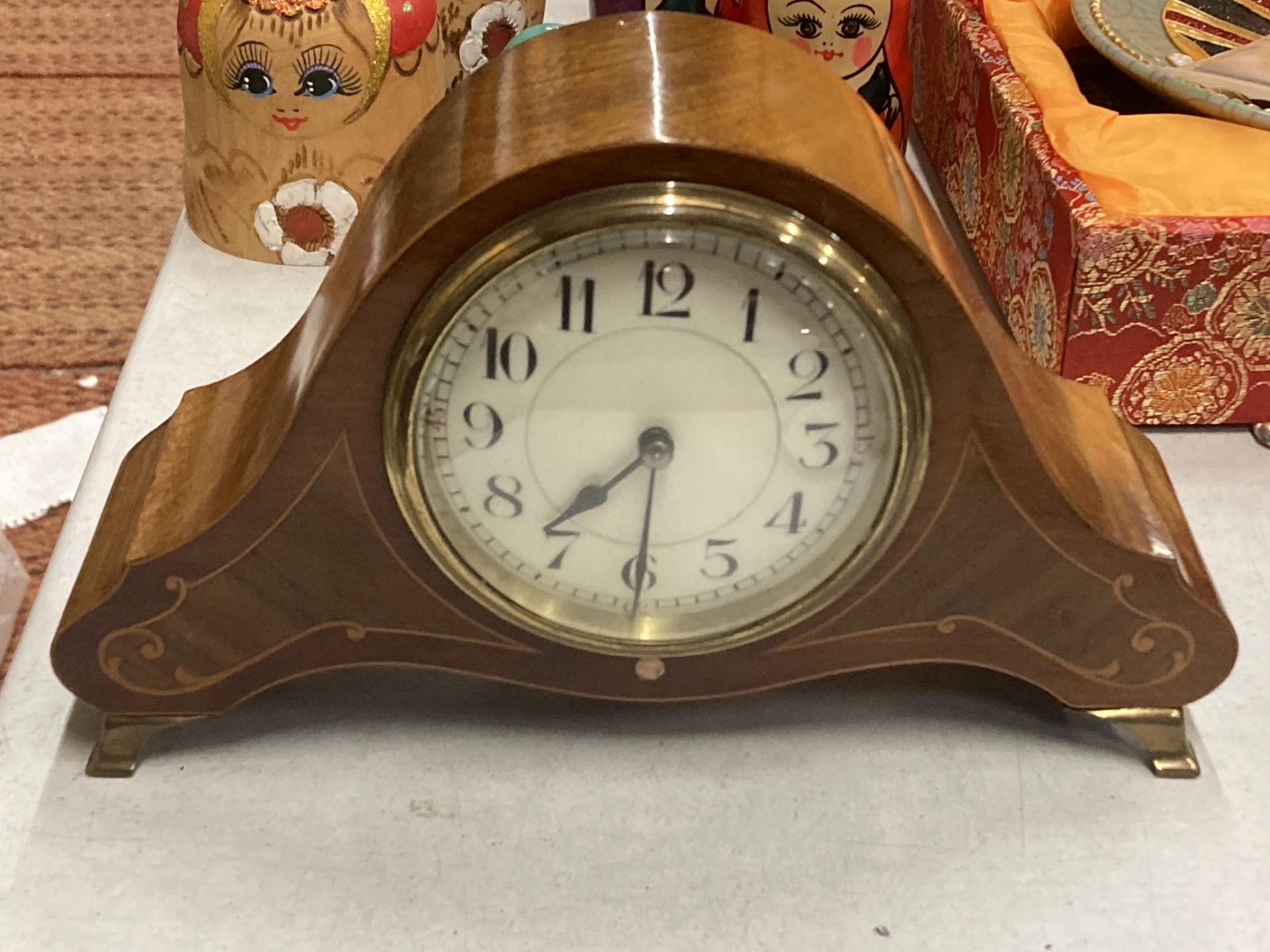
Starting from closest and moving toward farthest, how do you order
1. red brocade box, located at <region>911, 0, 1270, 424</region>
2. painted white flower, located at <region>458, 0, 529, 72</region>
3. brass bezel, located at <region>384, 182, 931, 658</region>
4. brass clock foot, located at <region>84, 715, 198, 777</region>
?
brass bezel, located at <region>384, 182, 931, 658</region>, brass clock foot, located at <region>84, 715, 198, 777</region>, red brocade box, located at <region>911, 0, 1270, 424</region>, painted white flower, located at <region>458, 0, 529, 72</region>

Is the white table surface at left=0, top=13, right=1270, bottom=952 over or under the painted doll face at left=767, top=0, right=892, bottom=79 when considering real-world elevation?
under

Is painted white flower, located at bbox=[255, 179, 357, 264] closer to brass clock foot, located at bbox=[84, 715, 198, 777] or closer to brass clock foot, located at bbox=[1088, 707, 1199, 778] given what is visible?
brass clock foot, located at bbox=[84, 715, 198, 777]

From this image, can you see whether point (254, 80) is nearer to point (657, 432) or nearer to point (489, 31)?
point (489, 31)

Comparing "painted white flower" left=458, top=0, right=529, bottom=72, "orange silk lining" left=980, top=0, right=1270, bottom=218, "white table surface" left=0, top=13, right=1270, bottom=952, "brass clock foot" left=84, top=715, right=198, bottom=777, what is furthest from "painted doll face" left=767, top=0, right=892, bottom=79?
"brass clock foot" left=84, top=715, right=198, bottom=777

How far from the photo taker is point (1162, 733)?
64 centimetres

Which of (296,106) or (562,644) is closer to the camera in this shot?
(562,644)

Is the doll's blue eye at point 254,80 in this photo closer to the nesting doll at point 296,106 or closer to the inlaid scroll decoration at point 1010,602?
the nesting doll at point 296,106

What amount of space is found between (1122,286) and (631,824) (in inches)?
18.1

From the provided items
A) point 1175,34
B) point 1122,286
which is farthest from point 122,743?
point 1175,34

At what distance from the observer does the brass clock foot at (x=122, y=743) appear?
620mm

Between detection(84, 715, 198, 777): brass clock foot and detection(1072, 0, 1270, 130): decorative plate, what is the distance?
0.79m

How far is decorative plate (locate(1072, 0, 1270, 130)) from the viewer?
96 cm

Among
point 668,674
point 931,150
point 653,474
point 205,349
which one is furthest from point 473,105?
point 931,150

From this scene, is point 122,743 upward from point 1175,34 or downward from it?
downward
